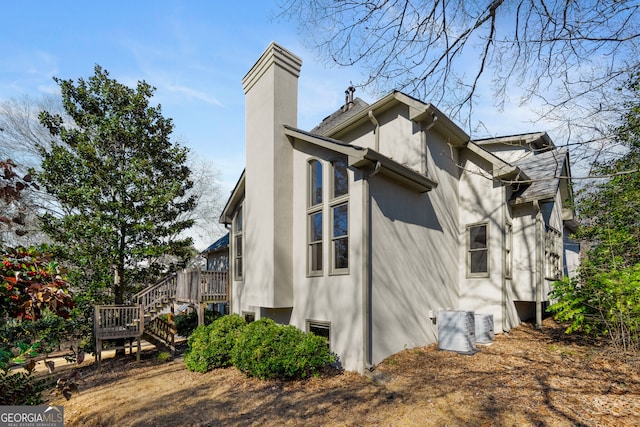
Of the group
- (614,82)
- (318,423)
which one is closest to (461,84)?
(614,82)

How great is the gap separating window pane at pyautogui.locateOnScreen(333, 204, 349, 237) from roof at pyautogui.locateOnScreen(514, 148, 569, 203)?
4.70 m

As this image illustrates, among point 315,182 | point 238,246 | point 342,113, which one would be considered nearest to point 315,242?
point 315,182

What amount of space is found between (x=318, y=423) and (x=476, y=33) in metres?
5.72

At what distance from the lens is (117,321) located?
1230 centimetres

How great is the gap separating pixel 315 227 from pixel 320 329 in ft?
7.99

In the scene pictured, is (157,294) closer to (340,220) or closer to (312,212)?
(312,212)

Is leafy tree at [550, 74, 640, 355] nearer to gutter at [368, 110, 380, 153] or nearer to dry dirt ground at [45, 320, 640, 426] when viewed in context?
dry dirt ground at [45, 320, 640, 426]

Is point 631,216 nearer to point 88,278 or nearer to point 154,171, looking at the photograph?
point 154,171

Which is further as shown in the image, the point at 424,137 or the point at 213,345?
the point at 424,137

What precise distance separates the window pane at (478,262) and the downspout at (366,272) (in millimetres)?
4359

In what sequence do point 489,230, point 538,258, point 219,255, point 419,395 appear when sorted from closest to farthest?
point 419,395 → point 489,230 → point 538,258 → point 219,255

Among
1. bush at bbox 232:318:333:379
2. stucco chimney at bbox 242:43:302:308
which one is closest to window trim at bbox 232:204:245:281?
stucco chimney at bbox 242:43:302:308

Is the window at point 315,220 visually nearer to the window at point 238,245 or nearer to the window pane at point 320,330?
the window pane at point 320,330

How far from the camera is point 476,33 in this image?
4.46 metres
